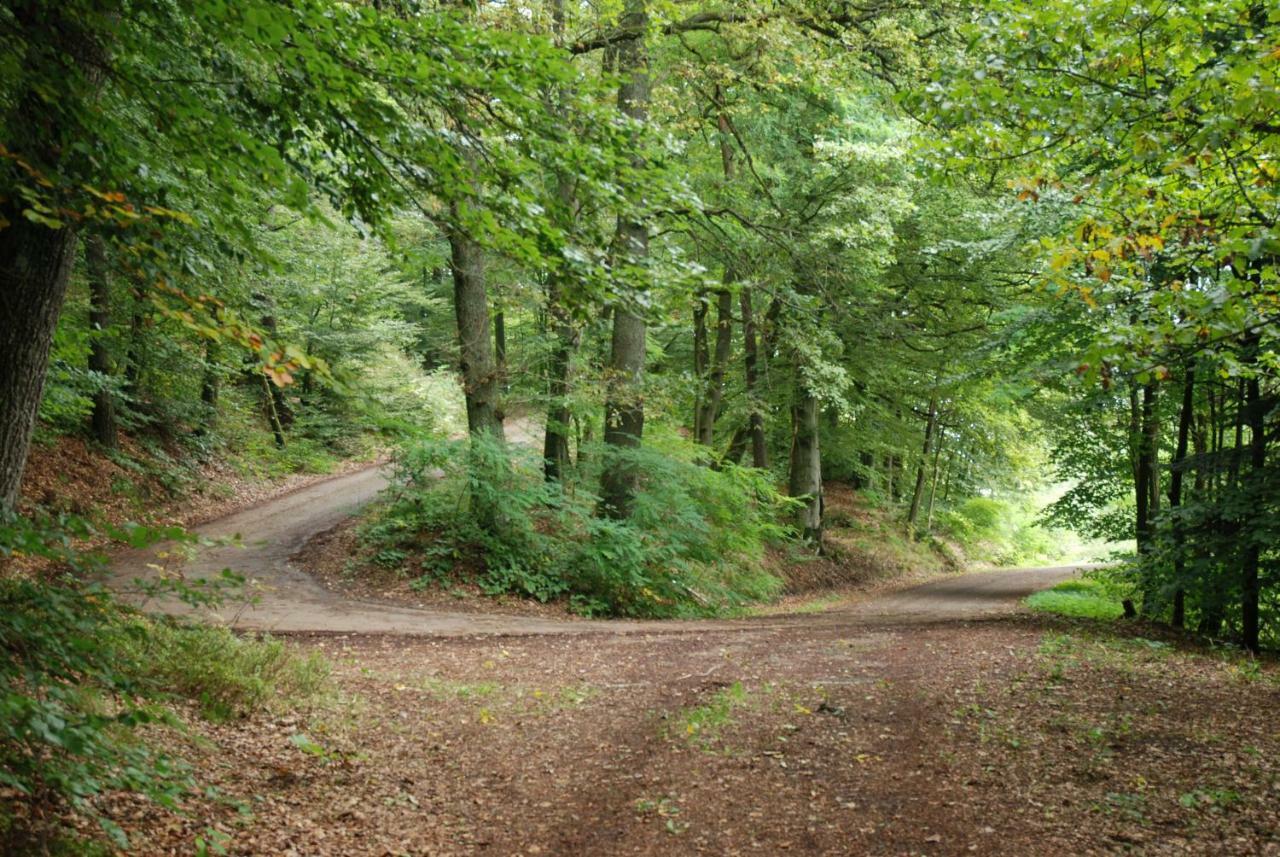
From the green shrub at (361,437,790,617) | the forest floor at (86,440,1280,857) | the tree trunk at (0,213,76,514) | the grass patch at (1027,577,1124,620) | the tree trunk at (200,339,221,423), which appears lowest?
the grass patch at (1027,577,1124,620)

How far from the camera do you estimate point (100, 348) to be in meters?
16.4

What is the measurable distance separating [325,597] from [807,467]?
13.2 m

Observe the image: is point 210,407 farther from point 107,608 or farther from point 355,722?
point 107,608

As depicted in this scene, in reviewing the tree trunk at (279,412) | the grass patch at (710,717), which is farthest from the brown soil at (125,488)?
the grass patch at (710,717)

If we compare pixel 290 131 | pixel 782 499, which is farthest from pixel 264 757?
pixel 782 499

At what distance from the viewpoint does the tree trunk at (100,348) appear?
14.2 metres

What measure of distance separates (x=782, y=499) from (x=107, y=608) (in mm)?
15112

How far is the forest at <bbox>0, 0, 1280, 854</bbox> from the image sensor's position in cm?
440

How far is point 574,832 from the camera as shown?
5.07m

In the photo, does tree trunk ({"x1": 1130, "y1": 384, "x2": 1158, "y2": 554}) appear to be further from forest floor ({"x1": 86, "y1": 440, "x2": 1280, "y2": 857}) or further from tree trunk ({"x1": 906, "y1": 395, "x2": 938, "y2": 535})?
tree trunk ({"x1": 906, "y1": 395, "x2": 938, "y2": 535})

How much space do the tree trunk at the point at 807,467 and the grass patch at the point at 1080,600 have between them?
531cm

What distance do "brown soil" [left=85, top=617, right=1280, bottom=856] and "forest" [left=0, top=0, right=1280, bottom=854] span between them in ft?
0.13

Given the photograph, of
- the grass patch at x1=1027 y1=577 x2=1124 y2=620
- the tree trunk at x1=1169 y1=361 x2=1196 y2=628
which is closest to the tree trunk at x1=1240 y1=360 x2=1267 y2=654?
the tree trunk at x1=1169 y1=361 x2=1196 y2=628

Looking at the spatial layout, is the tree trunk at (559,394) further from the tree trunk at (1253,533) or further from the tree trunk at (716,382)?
the tree trunk at (1253,533)
